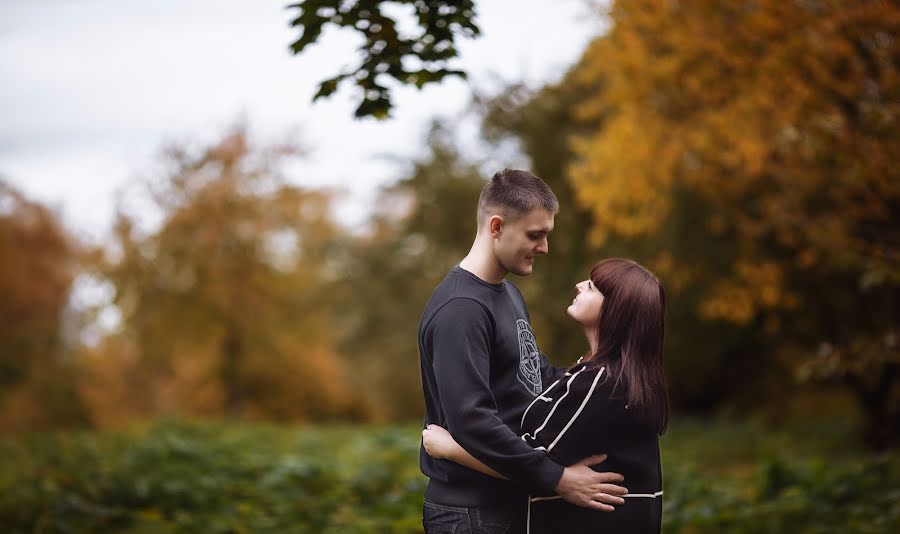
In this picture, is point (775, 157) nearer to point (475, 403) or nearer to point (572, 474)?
point (572, 474)

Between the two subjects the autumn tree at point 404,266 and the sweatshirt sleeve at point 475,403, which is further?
the autumn tree at point 404,266

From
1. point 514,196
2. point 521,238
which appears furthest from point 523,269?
point 514,196

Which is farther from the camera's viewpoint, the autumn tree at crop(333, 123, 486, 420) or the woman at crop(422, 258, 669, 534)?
the autumn tree at crop(333, 123, 486, 420)

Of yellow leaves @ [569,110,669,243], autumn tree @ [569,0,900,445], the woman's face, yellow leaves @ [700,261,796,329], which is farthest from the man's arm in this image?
yellow leaves @ [700,261,796,329]

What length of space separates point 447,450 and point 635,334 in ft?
2.46

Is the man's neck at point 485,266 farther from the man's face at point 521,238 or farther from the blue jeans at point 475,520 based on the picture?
the blue jeans at point 475,520

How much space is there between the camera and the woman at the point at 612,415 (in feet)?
9.17

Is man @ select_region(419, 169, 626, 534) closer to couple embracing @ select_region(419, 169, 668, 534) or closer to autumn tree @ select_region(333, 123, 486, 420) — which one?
couple embracing @ select_region(419, 169, 668, 534)

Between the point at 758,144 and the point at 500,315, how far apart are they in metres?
7.66

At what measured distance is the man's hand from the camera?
273cm

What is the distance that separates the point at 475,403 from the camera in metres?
2.64

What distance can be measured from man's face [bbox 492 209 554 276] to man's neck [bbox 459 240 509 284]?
0.03 m

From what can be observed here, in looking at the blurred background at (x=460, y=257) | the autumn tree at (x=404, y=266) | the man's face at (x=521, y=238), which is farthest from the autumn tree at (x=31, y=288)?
the man's face at (x=521, y=238)

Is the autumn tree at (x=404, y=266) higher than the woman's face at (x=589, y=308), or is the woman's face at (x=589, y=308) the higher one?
the autumn tree at (x=404, y=266)
